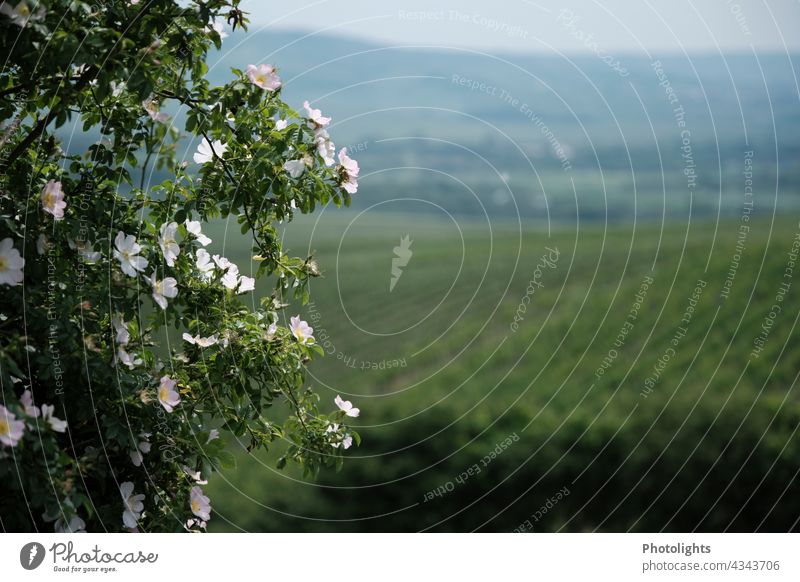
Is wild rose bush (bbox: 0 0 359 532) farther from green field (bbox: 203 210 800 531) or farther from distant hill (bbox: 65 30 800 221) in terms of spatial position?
distant hill (bbox: 65 30 800 221)

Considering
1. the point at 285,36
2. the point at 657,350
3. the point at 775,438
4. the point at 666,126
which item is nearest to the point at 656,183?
the point at 666,126

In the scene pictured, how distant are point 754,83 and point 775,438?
64.8ft

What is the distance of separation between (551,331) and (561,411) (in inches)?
224

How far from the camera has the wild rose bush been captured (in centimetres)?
247

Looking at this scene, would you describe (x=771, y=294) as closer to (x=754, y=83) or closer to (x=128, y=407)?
(x=754, y=83)

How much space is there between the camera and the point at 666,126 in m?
44.8

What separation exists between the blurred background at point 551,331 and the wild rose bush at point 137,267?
1.32 feet
